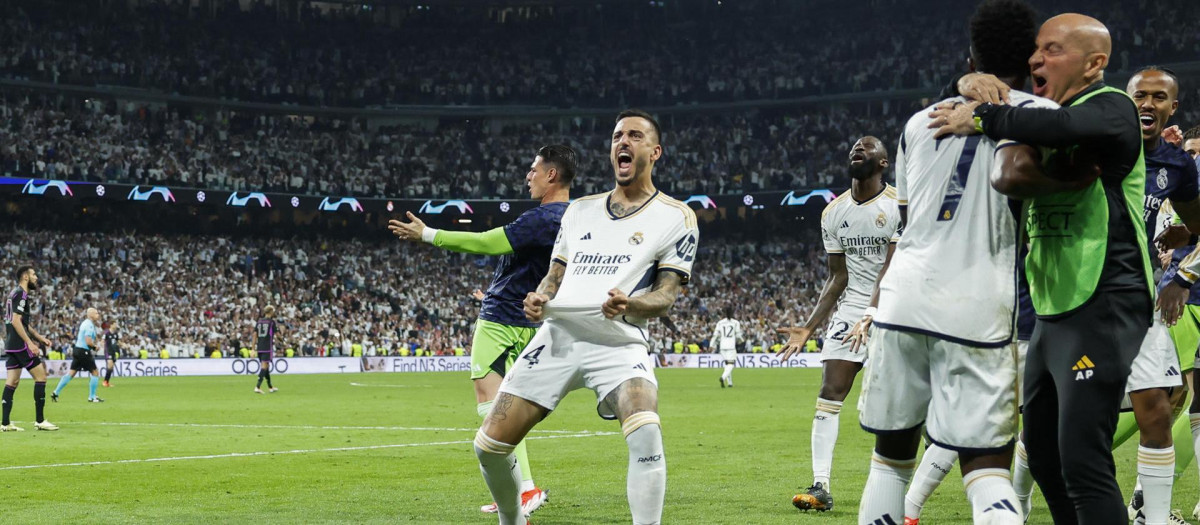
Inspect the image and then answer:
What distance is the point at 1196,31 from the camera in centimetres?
4969

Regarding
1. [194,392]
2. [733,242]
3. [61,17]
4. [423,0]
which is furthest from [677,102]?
[194,392]

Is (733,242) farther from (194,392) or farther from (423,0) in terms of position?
(194,392)

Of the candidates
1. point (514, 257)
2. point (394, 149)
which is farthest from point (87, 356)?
point (394, 149)

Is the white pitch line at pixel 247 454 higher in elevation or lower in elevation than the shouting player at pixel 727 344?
higher

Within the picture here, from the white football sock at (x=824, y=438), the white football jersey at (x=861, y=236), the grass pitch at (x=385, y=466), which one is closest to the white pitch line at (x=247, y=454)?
the grass pitch at (x=385, y=466)

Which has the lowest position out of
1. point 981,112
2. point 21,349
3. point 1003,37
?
point 21,349

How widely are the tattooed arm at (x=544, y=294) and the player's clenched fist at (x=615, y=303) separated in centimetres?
40

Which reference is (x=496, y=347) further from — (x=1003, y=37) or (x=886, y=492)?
(x=1003, y=37)

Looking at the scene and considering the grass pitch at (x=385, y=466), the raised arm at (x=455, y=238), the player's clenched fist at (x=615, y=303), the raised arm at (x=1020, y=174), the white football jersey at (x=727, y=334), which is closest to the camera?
the raised arm at (x=1020, y=174)

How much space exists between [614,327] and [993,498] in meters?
2.44

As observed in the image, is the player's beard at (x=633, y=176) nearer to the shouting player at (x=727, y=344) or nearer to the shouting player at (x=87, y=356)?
the shouting player at (x=87, y=356)

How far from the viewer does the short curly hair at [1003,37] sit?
15.4ft

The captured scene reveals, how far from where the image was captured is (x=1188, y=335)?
315 inches

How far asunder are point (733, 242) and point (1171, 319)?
53.5 metres
